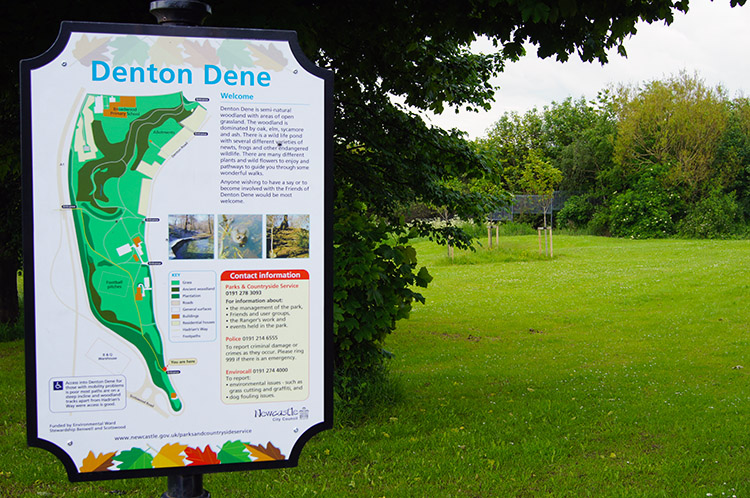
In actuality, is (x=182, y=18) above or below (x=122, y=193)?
above

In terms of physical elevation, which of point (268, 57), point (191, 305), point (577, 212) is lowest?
point (191, 305)

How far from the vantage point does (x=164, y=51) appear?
7.66 feet

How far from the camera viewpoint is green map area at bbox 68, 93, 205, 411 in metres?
2.31

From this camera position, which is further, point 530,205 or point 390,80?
point 530,205

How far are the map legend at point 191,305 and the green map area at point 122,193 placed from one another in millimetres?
70

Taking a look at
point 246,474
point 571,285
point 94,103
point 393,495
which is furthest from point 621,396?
point 571,285

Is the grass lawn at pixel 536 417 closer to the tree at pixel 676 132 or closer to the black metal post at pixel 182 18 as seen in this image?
the black metal post at pixel 182 18

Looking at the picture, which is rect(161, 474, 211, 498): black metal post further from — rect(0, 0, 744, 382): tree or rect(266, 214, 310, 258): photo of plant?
rect(0, 0, 744, 382): tree

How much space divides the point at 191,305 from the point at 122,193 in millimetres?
449

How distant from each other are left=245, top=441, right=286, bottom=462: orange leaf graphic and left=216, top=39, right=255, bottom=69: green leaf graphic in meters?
1.33

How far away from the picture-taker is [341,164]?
25.8ft

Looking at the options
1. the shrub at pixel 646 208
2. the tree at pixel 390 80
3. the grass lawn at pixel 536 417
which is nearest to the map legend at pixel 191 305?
the grass lawn at pixel 536 417

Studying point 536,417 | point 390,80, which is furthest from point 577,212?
point 536,417

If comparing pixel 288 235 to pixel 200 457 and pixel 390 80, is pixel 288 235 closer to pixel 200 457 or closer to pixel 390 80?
pixel 200 457
